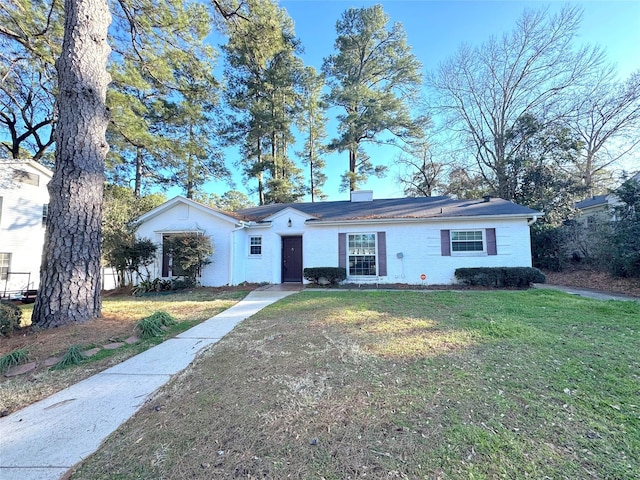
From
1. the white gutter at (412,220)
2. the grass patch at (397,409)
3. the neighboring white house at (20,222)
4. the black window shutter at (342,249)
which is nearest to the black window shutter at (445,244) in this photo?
the white gutter at (412,220)

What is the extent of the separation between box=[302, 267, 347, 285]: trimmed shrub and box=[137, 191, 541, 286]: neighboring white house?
0.40 meters

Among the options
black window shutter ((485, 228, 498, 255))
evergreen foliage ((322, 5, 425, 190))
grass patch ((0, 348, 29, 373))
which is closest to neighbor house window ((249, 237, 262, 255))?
grass patch ((0, 348, 29, 373))

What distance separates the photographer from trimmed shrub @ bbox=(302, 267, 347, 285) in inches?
444

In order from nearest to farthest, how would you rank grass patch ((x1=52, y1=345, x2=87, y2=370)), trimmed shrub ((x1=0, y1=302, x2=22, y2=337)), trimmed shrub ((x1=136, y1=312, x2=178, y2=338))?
1. grass patch ((x1=52, y1=345, x2=87, y2=370))
2. trimmed shrub ((x1=0, y1=302, x2=22, y2=337))
3. trimmed shrub ((x1=136, y1=312, x2=178, y2=338))

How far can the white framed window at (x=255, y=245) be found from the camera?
484 inches

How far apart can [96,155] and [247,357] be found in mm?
5383

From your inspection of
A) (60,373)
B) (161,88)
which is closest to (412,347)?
(60,373)

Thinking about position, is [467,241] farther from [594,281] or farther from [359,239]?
[594,281]

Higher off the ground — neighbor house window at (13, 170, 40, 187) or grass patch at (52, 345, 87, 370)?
neighbor house window at (13, 170, 40, 187)

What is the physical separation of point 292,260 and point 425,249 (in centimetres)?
563

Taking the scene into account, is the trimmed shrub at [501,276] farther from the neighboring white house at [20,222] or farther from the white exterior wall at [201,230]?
the neighboring white house at [20,222]

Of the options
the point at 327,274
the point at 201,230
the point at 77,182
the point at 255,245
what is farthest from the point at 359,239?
the point at 77,182

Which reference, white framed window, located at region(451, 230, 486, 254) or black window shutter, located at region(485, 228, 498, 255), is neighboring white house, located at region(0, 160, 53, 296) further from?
black window shutter, located at region(485, 228, 498, 255)

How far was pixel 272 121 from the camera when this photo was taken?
20.0 m
